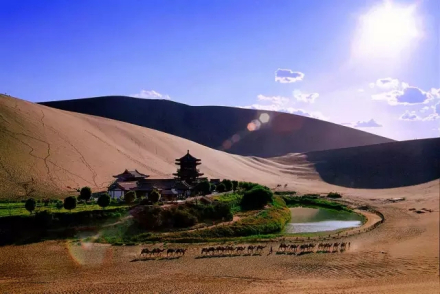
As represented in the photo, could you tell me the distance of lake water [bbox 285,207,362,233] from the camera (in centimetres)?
3019

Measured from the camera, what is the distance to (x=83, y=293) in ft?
47.4

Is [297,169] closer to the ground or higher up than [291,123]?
closer to the ground

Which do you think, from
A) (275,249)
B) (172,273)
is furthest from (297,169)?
(172,273)

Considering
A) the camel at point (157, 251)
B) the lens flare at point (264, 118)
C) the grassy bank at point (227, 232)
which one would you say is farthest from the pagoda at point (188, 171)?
the lens flare at point (264, 118)

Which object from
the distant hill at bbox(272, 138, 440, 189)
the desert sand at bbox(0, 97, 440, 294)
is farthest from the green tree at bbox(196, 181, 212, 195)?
the distant hill at bbox(272, 138, 440, 189)

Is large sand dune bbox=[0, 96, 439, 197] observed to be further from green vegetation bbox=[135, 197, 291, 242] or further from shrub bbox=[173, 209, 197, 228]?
shrub bbox=[173, 209, 197, 228]

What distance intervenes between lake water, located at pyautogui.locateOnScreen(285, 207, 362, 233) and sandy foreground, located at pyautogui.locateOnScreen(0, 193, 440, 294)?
847cm

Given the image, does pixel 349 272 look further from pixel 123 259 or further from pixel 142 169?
pixel 142 169

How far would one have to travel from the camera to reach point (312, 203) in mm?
47250

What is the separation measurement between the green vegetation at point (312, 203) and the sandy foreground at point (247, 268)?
22709mm

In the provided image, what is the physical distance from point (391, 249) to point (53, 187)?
134 feet

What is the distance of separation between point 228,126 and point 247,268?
126 metres

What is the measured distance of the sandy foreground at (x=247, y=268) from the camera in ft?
23.2

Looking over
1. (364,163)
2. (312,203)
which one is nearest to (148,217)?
(312,203)
